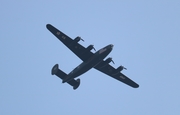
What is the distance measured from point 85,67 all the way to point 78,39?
4.43m

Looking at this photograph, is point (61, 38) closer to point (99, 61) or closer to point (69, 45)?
point (69, 45)

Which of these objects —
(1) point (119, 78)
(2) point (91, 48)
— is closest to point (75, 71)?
(2) point (91, 48)

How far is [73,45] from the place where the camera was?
4184cm

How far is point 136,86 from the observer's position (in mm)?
48219

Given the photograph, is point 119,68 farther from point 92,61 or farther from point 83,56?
point 83,56

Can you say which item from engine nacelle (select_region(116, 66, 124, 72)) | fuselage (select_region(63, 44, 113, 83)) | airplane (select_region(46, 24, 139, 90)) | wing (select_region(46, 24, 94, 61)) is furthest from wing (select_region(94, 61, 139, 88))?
wing (select_region(46, 24, 94, 61))

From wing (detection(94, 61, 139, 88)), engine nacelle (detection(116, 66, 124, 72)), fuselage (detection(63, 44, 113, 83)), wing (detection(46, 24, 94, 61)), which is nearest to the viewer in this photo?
fuselage (detection(63, 44, 113, 83))

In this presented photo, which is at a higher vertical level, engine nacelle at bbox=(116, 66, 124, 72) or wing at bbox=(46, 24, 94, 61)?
engine nacelle at bbox=(116, 66, 124, 72)

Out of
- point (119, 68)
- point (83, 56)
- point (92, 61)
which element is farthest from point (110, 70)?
point (83, 56)

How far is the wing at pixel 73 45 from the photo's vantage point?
41531mm

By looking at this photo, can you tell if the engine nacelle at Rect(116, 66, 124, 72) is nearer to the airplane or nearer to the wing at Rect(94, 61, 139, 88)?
the airplane

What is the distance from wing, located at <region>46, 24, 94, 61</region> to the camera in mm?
41531

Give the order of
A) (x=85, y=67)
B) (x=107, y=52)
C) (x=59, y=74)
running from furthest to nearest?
(x=59, y=74), (x=85, y=67), (x=107, y=52)

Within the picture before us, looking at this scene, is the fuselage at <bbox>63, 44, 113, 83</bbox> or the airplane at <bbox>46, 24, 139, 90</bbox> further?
the airplane at <bbox>46, 24, 139, 90</bbox>
